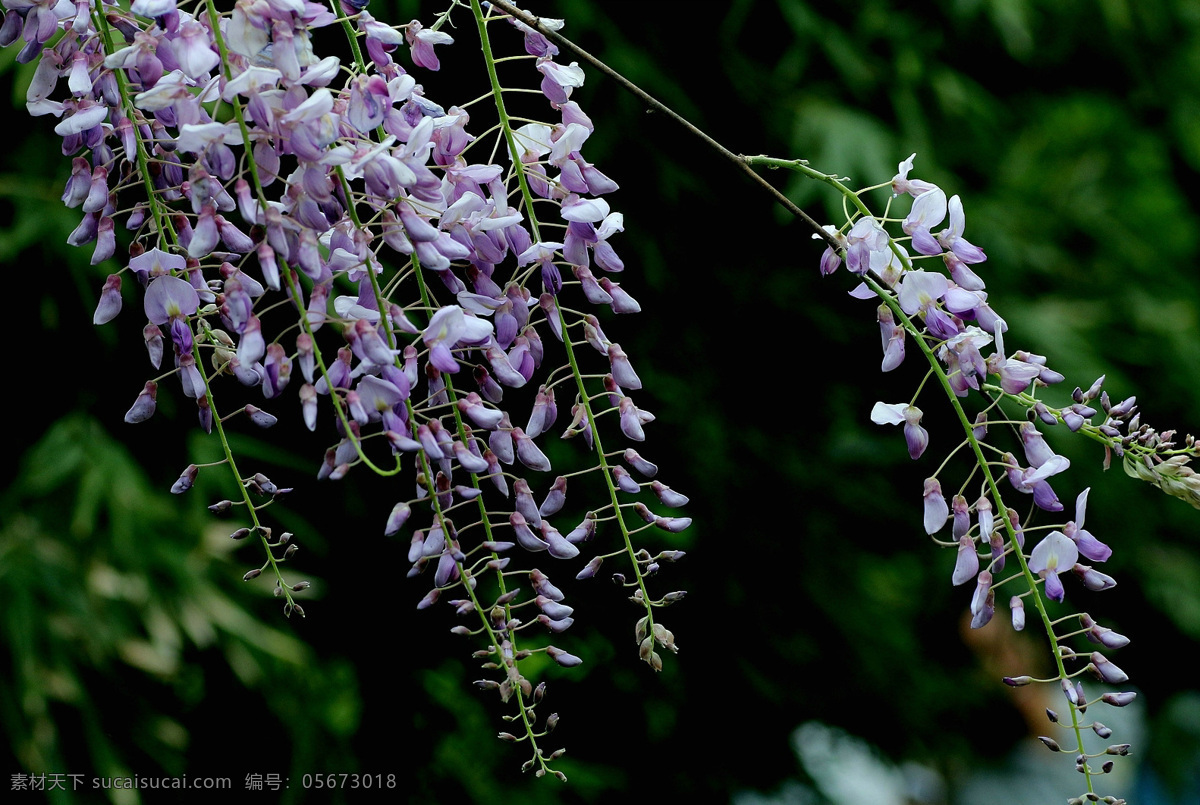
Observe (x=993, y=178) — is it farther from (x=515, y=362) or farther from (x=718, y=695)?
(x=515, y=362)

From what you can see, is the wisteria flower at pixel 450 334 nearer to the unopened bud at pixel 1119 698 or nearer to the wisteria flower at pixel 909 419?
the wisteria flower at pixel 909 419

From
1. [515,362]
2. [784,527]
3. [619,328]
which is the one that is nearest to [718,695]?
[784,527]

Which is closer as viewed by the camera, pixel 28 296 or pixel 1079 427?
pixel 1079 427

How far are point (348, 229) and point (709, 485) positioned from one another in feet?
3.52

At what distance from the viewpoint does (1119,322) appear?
1968 mm

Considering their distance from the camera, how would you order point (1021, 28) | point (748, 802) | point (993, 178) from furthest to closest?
point (993, 178) → point (748, 802) → point (1021, 28)

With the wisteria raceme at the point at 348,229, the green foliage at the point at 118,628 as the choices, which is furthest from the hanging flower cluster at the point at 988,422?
the green foliage at the point at 118,628

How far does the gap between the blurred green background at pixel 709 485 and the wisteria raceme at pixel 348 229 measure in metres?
0.74

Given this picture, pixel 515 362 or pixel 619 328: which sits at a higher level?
pixel 619 328

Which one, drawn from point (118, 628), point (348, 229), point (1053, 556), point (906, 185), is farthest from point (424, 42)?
point (118, 628)

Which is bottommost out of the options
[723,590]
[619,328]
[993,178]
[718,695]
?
[718,695]

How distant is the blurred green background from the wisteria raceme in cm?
74

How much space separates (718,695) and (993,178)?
1015 millimetres

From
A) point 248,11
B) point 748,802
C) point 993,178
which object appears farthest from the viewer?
point 993,178
